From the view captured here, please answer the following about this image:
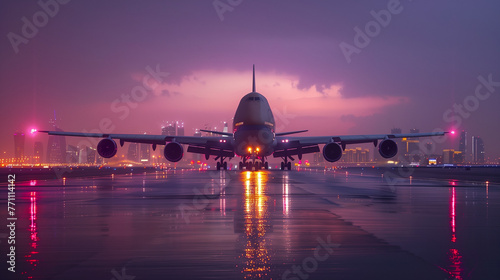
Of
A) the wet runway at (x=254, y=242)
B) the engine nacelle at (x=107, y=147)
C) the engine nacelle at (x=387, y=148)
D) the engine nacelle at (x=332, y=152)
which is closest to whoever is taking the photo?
the wet runway at (x=254, y=242)

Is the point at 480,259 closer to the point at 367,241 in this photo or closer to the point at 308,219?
the point at 367,241

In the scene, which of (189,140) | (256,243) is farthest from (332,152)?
(256,243)

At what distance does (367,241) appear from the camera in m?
9.59

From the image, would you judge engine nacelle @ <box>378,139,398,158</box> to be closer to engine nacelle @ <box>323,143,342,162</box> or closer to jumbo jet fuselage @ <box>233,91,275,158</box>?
engine nacelle @ <box>323,143,342,162</box>

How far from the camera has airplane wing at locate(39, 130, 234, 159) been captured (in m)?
45.7

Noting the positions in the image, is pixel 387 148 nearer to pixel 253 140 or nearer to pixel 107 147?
pixel 253 140

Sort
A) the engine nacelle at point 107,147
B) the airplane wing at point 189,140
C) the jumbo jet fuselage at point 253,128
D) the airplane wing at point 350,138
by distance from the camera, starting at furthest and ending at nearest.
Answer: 1. the airplane wing at point 350,138
2. the jumbo jet fuselage at point 253,128
3. the airplane wing at point 189,140
4. the engine nacelle at point 107,147

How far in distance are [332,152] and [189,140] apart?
13682mm

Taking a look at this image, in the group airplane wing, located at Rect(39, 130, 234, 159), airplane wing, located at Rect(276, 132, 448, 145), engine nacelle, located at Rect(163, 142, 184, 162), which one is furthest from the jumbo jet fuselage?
engine nacelle, located at Rect(163, 142, 184, 162)

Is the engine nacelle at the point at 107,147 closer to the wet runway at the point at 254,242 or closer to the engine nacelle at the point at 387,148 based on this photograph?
the engine nacelle at the point at 387,148

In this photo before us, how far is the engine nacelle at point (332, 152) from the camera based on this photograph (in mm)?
47906

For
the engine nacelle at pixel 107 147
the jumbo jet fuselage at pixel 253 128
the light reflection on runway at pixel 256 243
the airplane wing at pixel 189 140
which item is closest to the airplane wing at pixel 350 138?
the jumbo jet fuselage at pixel 253 128

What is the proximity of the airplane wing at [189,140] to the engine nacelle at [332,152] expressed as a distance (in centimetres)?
964

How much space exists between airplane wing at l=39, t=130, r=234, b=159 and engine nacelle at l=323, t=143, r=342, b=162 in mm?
9643
